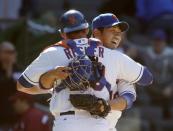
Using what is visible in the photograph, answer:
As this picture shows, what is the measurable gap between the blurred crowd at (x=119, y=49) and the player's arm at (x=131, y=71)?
280 cm

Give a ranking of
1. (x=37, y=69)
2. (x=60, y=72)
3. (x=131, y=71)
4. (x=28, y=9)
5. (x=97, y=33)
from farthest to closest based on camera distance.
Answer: (x=28, y=9), (x=97, y=33), (x=131, y=71), (x=37, y=69), (x=60, y=72)

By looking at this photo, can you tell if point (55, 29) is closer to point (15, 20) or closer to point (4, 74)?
point (15, 20)

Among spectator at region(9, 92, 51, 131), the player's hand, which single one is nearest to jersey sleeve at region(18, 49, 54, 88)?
the player's hand

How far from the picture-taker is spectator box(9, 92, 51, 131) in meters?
8.27

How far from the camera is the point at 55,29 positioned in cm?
977

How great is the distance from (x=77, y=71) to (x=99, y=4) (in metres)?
7.42

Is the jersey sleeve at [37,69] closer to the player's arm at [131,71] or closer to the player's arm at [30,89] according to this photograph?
the player's arm at [30,89]

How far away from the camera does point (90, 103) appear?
5258mm

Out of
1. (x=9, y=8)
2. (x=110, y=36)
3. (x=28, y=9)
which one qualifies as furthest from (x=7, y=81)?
(x=110, y=36)

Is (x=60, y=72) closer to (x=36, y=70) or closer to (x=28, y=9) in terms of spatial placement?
(x=36, y=70)

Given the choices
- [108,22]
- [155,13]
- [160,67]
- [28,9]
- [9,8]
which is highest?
[108,22]

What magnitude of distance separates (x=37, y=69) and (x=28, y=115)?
10.2 feet

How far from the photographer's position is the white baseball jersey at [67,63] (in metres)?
5.34

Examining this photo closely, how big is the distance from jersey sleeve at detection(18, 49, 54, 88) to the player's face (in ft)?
1.72
